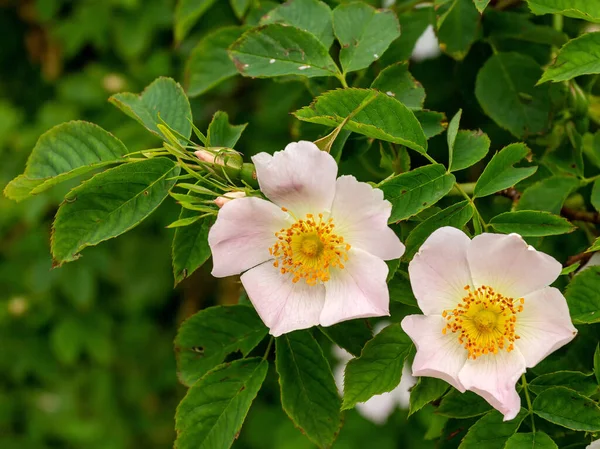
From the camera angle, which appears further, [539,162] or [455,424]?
[539,162]

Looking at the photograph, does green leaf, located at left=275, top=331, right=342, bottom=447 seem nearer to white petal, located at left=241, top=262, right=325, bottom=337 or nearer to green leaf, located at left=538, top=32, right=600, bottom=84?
white petal, located at left=241, top=262, right=325, bottom=337

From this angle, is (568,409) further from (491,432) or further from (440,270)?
(440,270)

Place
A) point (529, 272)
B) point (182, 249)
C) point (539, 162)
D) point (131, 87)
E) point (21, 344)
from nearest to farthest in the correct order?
point (529, 272) → point (182, 249) → point (539, 162) → point (131, 87) → point (21, 344)

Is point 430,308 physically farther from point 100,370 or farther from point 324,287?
point 100,370

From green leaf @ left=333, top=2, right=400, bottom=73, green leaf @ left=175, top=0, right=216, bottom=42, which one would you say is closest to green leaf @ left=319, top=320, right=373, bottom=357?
green leaf @ left=333, top=2, right=400, bottom=73

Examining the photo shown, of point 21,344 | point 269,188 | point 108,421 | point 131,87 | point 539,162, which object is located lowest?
point 108,421

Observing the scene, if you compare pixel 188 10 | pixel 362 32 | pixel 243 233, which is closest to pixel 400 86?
pixel 362 32

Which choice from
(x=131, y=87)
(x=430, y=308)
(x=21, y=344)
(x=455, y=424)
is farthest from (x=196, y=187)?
(x=21, y=344)
